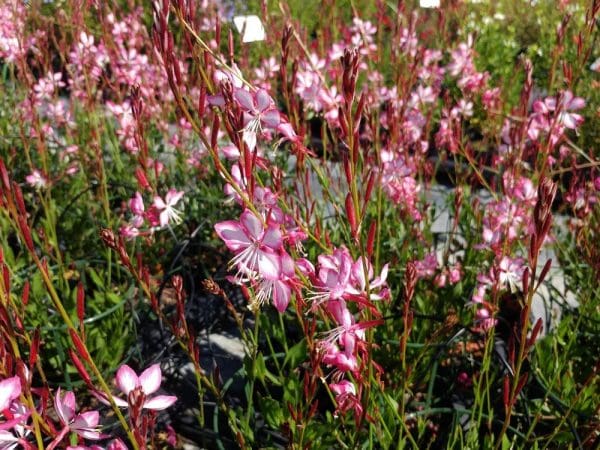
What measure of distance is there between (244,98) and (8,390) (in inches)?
20.2

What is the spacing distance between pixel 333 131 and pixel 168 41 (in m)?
1.44

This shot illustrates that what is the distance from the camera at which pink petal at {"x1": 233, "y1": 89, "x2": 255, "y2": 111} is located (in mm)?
891

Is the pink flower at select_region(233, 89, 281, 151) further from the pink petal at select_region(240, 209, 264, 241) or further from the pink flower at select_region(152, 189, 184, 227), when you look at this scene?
the pink flower at select_region(152, 189, 184, 227)

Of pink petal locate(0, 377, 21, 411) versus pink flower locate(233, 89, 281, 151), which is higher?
pink flower locate(233, 89, 281, 151)

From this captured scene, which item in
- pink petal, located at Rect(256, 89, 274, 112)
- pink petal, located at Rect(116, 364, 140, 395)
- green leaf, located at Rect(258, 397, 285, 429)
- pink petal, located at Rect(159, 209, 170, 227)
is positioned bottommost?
green leaf, located at Rect(258, 397, 285, 429)

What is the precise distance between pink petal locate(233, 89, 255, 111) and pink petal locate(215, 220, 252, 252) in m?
0.20

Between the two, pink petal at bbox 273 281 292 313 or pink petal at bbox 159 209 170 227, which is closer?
pink petal at bbox 273 281 292 313

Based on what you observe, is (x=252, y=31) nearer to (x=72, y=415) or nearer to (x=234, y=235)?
(x=234, y=235)

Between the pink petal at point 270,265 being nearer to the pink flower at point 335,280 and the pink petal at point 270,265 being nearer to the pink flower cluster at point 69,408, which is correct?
the pink flower at point 335,280

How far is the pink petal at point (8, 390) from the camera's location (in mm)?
689

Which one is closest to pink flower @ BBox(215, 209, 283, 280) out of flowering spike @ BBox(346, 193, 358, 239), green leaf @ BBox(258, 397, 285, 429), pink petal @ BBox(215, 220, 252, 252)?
pink petal @ BBox(215, 220, 252, 252)

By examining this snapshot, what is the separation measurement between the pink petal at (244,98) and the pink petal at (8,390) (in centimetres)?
49

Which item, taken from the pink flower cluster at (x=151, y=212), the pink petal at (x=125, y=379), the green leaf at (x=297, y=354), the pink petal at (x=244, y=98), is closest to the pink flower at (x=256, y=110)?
the pink petal at (x=244, y=98)

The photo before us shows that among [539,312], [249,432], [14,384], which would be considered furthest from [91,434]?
[539,312]
